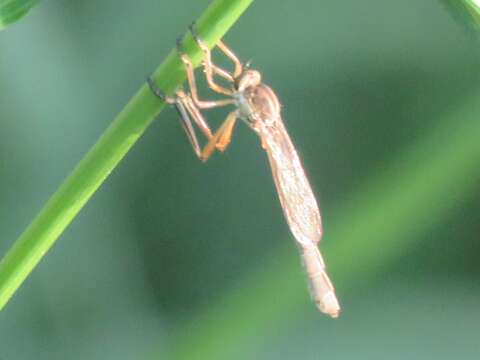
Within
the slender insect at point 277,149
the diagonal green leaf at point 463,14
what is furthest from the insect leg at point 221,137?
the diagonal green leaf at point 463,14

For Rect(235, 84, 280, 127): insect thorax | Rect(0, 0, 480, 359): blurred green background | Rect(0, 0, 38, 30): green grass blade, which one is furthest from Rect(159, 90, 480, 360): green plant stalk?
Rect(0, 0, 38, 30): green grass blade

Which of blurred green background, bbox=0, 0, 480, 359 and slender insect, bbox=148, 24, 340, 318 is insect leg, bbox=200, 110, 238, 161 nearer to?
slender insect, bbox=148, 24, 340, 318

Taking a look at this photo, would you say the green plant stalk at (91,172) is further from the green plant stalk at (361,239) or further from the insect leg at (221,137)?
the green plant stalk at (361,239)

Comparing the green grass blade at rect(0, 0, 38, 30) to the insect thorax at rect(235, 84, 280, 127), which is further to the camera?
the insect thorax at rect(235, 84, 280, 127)

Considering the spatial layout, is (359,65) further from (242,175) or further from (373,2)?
(242,175)

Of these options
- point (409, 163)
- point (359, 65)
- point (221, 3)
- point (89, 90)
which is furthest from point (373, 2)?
point (221, 3)

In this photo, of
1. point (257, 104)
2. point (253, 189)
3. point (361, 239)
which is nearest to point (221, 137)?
point (257, 104)

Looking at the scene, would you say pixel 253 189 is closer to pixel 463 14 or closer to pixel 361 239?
pixel 361 239
